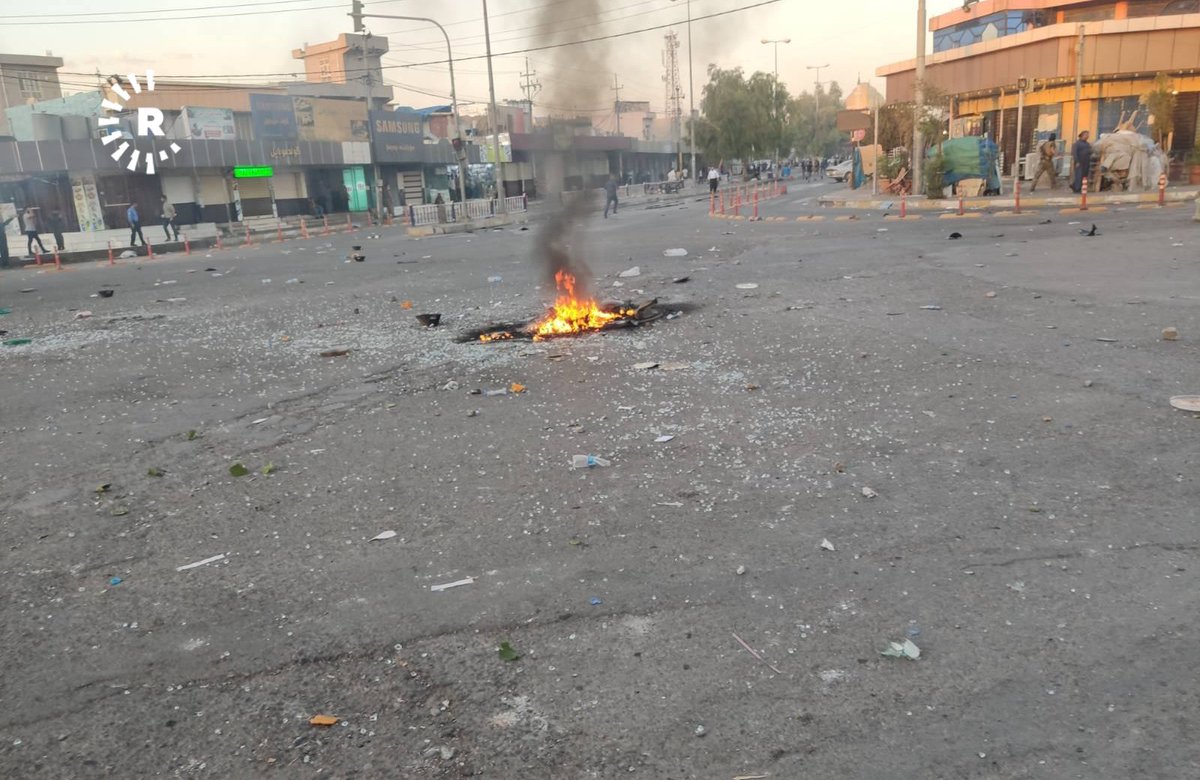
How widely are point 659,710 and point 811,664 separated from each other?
2.01 feet

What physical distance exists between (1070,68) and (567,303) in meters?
28.8

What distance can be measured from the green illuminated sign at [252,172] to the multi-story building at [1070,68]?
30228 mm

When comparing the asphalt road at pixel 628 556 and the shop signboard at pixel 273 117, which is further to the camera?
the shop signboard at pixel 273 117

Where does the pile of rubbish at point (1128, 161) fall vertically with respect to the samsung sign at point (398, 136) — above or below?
below

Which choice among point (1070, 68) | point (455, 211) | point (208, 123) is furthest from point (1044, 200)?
point (208, 123)

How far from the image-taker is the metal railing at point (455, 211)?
31.7 metres

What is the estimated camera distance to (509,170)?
5288 cm

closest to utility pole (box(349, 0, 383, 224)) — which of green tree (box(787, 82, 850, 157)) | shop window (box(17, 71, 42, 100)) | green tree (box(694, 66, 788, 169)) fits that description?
shop window (box(17, 71, 42, 100))

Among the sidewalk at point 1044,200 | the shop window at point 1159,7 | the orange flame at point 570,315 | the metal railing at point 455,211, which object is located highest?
the shop window at point 1159,7

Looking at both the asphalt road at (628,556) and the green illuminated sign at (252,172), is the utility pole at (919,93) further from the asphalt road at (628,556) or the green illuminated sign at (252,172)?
the green illuminated sign at (252,172)

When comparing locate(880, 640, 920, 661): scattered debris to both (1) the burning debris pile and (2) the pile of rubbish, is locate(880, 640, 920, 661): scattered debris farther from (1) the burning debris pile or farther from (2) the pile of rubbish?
(2) the pile of rubbish

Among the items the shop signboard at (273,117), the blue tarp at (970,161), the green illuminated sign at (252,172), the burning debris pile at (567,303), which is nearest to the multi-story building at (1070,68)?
the blue tarp at (970,161)

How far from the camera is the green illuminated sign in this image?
123ft

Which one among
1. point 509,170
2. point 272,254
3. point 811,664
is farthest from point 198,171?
point 811,664
